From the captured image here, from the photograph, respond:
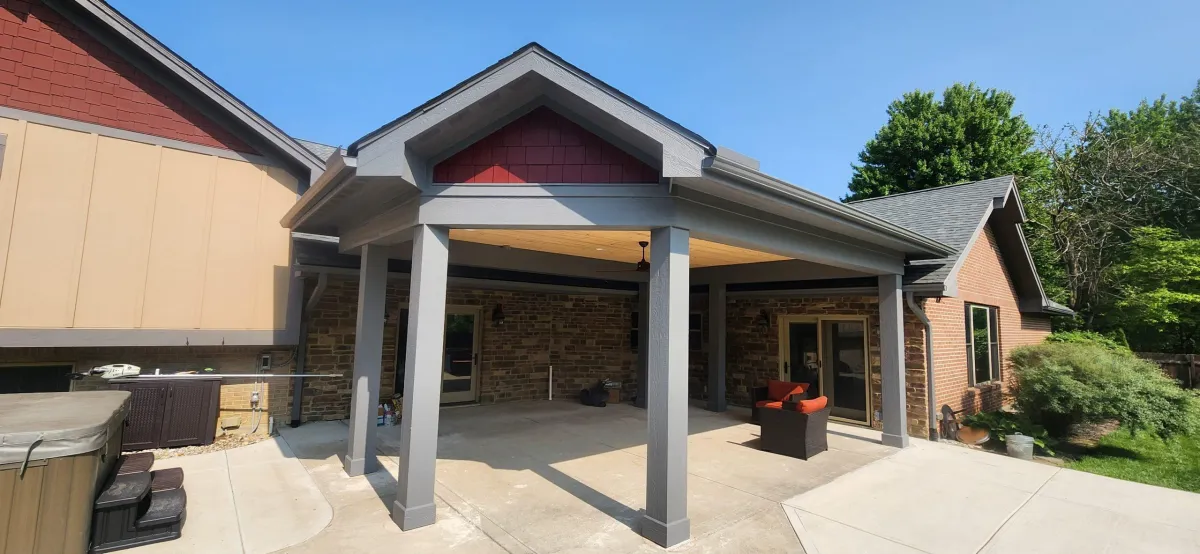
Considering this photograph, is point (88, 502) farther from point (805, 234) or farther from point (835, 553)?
point (805, 234)

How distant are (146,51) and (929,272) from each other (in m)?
10.9

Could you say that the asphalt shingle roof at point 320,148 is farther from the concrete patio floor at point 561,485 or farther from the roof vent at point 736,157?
the roof vent at point 736,157

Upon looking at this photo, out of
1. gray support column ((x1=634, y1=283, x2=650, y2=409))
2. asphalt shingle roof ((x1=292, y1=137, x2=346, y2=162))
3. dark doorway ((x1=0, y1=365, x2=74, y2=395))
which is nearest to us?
dark doorway ((x1=0, y1=365, x2=74, y2=395))

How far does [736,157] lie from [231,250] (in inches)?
251

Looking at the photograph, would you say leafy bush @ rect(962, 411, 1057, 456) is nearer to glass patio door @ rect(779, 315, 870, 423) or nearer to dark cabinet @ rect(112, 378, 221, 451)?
glass patio door @ rect(779, 315, 870, 423)

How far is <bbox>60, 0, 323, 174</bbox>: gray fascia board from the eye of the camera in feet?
19.1

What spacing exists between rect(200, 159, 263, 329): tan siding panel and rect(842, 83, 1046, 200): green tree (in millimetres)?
24766

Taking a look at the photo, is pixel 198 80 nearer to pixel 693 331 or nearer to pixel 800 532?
pixel 800 532

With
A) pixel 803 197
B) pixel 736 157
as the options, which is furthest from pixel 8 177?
pixel 803 197

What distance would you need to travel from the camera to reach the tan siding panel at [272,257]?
668 cm

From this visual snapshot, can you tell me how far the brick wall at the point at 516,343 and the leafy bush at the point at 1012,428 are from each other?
6131mm

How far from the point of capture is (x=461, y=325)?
9422mm

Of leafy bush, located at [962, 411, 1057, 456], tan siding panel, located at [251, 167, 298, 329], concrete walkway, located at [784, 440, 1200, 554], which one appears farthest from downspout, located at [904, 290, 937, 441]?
tan siding panel, located at [251, 167, 298, 329]

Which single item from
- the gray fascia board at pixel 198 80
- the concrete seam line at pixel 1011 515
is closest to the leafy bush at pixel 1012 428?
the concrete seam line at pixel 1011 515
